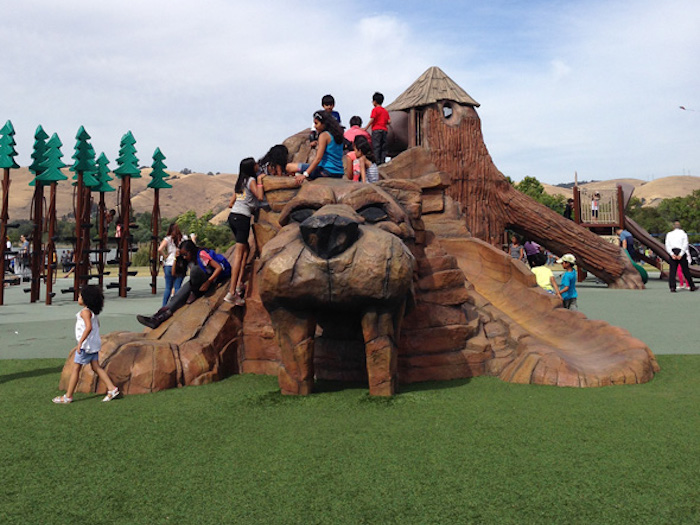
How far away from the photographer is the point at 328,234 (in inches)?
143

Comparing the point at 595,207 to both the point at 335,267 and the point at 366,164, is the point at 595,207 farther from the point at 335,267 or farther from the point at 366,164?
the point at 335,267

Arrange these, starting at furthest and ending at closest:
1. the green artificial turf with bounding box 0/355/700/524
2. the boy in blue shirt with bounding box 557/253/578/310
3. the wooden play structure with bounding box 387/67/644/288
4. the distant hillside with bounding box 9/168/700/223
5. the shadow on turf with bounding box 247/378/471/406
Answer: the distant hillside with bounding box 9/168/700/223, the wooden play structure with bounding box 387/67/644/288, the boy in blue shirt with bounding box 557/253/578/310, the shadow on turf with bounding box 247/378/471/406, the green artificial turf with bounding box 0/355/700/524

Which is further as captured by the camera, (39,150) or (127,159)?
(127,159)

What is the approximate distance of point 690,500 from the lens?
2.36 metres

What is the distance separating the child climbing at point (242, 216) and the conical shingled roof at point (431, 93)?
7.36m

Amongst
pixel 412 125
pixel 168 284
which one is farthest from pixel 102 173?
pixel 412 125

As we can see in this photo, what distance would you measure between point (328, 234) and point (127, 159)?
11370mm

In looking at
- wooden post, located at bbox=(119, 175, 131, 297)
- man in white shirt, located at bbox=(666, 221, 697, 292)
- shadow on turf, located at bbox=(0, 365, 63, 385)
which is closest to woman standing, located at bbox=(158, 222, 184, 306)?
wooden post, located at bbox=(119, 175, 131, 297)

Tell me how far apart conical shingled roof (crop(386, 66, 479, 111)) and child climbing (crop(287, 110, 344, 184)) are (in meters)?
6.99

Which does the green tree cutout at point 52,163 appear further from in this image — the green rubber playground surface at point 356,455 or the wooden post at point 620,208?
the wooden post at point 620,208

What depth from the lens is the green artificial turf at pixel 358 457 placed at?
2342 millimetres

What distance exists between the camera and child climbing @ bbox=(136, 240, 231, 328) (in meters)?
5.23

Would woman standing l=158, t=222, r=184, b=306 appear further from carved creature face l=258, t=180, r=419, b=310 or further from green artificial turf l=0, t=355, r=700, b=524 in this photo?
carved creature face l=258, t=180, r=419, b=310

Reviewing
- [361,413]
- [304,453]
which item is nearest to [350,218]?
[361,413]
